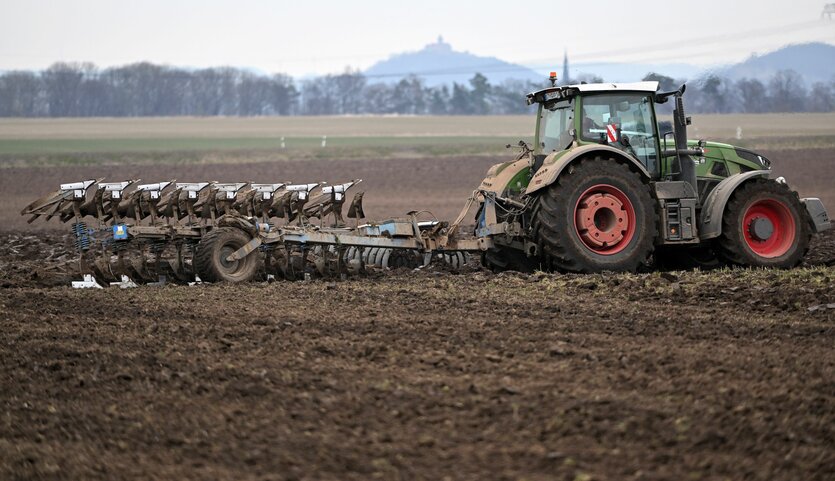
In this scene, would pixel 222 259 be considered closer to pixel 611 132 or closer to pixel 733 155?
pixel 611 132

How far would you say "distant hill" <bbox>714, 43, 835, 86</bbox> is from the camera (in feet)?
61.6

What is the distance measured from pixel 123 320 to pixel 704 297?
4.88 metres

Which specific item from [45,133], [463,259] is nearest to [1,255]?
[463,259]

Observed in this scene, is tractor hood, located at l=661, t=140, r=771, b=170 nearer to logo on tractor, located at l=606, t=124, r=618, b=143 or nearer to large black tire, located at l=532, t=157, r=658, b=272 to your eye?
logo on tractor, located at l=606, t=124, r=618, b=143

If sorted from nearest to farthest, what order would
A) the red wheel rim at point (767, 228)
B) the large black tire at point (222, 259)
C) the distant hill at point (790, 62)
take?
the large black tire at point (222, 259) < the red wheel rim at point (767, 228) < the distant hill at point (790, 62)

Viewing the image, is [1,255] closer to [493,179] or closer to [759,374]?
[493,179]

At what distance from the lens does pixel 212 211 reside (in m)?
11.6

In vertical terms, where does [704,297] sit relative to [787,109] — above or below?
below

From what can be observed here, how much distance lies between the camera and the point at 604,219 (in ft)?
35.9

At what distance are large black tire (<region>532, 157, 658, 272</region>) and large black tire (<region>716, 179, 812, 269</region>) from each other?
0.89m

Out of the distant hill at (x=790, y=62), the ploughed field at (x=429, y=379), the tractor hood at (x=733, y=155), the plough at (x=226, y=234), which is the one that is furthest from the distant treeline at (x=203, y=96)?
the ploughed field at (x=429, y=379)

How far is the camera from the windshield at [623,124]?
11.0m

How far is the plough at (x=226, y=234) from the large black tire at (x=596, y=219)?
995mm

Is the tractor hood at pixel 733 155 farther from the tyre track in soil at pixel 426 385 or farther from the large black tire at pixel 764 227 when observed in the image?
the tyre track in soil at pixel 426 385
